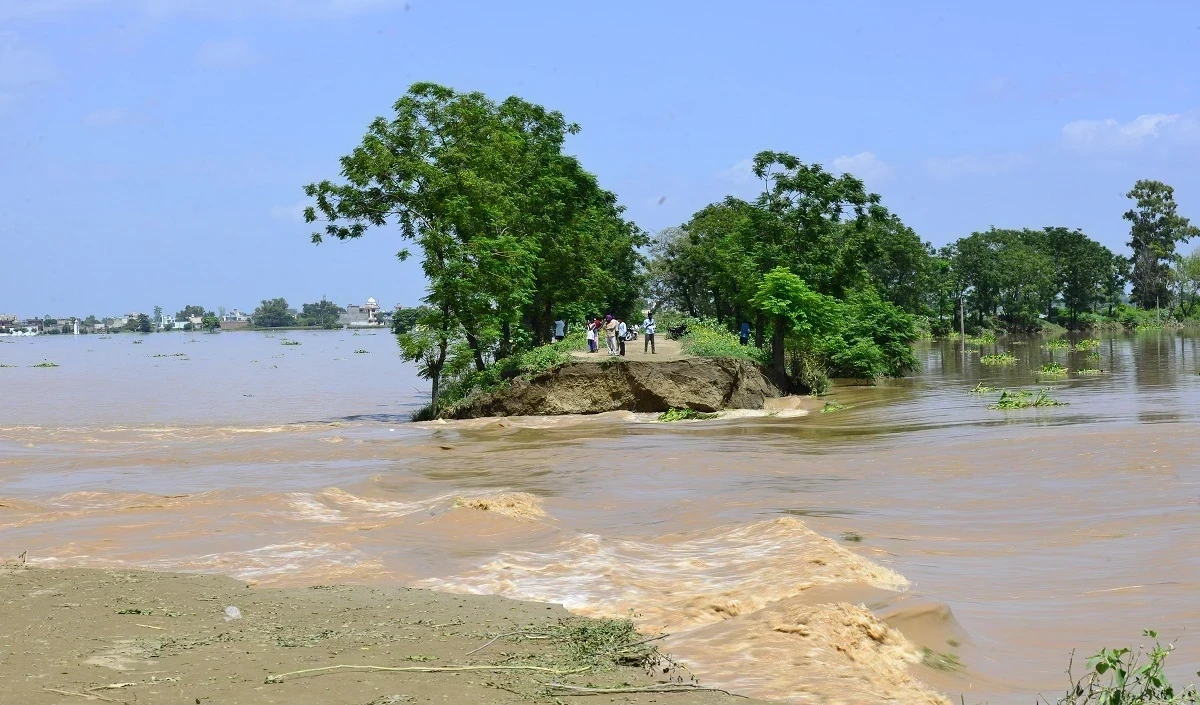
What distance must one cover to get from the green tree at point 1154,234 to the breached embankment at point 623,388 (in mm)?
107879

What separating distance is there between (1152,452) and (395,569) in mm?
13674

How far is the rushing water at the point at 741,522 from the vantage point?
741 centimetres

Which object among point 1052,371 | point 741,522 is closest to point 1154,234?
point 1052,371

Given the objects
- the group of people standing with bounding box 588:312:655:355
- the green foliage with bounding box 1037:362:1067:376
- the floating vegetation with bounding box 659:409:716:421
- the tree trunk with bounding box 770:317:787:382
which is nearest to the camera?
the floating vegetation with bounding box 659:409:716:421

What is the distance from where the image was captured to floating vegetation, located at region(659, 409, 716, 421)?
97.3ft

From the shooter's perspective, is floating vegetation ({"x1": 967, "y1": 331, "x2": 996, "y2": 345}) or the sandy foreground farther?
floating vegetation ({"x1": 967, "y1": 331, "x2": 996, "y2": 345})

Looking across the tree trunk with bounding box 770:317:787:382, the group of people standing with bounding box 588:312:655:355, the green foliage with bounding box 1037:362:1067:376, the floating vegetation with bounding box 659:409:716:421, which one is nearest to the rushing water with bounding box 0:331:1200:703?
the floating vegetation with bounding box 659:409:716:421

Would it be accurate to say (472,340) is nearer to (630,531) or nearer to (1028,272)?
(630,531)

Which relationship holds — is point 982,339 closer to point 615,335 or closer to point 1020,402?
point 615,335

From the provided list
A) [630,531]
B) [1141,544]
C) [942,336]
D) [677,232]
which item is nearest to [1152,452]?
[1141,544]

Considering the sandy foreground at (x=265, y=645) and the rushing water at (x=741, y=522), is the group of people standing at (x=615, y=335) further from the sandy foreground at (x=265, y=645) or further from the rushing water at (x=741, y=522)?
the sandy foreground at (x=265, y=645)

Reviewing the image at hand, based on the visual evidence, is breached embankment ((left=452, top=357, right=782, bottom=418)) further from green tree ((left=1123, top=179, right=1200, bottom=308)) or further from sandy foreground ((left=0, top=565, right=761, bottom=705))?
green tree ((left=1123, top=179, right=1200, bottom=308))

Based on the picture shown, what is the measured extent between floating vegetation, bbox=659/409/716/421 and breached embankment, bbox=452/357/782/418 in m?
0.65

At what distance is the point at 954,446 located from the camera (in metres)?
20.2
